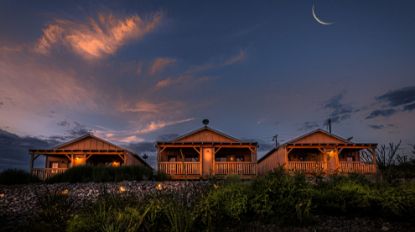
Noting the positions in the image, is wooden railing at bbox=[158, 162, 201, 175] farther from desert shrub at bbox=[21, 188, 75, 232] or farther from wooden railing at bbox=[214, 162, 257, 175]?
desert shrub at bbox=[21, 188, 75, 232]

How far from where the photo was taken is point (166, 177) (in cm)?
1873

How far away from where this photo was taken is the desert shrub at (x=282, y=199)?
6328mm

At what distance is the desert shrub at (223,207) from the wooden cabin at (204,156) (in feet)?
42.7

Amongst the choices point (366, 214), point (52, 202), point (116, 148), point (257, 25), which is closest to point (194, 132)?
point (116, 148)

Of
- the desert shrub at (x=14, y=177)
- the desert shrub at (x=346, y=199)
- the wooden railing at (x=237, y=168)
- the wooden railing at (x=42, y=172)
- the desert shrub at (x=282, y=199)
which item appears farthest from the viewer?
the wooden railing at (x=237, y=168)

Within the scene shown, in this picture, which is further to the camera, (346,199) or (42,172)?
(42,172)

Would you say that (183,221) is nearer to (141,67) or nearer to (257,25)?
(257,25)

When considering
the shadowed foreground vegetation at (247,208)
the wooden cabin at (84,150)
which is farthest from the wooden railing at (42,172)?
the shadowed foreground vegetation at (247,208)

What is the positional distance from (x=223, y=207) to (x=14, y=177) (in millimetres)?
15041

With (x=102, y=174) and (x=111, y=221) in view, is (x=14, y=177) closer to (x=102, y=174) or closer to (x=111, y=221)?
(x=102, y=174)

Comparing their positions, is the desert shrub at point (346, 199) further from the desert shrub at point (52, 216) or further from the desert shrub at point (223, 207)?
the desert shrub at point (52, 216)

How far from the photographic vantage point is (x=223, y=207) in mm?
6531

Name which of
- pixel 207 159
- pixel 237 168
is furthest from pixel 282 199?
pixel 207 159

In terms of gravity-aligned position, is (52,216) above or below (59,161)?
below
